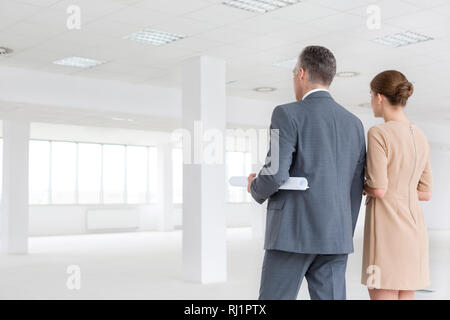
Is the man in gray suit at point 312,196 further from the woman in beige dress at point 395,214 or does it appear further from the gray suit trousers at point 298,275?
the woman in beige dress at point 395,214

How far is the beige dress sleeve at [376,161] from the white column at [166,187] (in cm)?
1986

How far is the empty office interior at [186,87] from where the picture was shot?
7387 millimetres

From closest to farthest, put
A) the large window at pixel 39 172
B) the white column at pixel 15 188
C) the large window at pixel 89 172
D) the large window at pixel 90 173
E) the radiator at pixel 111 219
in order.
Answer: the white column at pixel 15 188, the large window at pixel 39 172, the large window at pixel 90 173, the radiator at pixel 111 219, the large window at pixel 89 172

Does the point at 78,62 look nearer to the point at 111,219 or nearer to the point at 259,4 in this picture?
the point at 259,4

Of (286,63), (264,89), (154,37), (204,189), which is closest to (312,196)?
(154,37)

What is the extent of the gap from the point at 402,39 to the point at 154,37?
3.33 metres

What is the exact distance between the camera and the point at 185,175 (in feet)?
30.9

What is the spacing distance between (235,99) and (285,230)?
34.4 ft

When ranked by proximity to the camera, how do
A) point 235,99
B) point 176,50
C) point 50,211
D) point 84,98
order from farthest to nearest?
point 50,211 < point 235,99 < point 84,98 < point 176,50

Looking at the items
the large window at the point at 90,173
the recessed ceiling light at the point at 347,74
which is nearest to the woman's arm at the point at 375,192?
the recessed ceiling light at the point at 347,74

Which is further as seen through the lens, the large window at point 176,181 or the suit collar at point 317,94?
the large window at point 176,181

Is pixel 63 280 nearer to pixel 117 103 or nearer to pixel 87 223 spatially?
pixel 117 103

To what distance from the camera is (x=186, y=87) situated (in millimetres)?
9445

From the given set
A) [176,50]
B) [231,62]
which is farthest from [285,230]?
[231,62]
